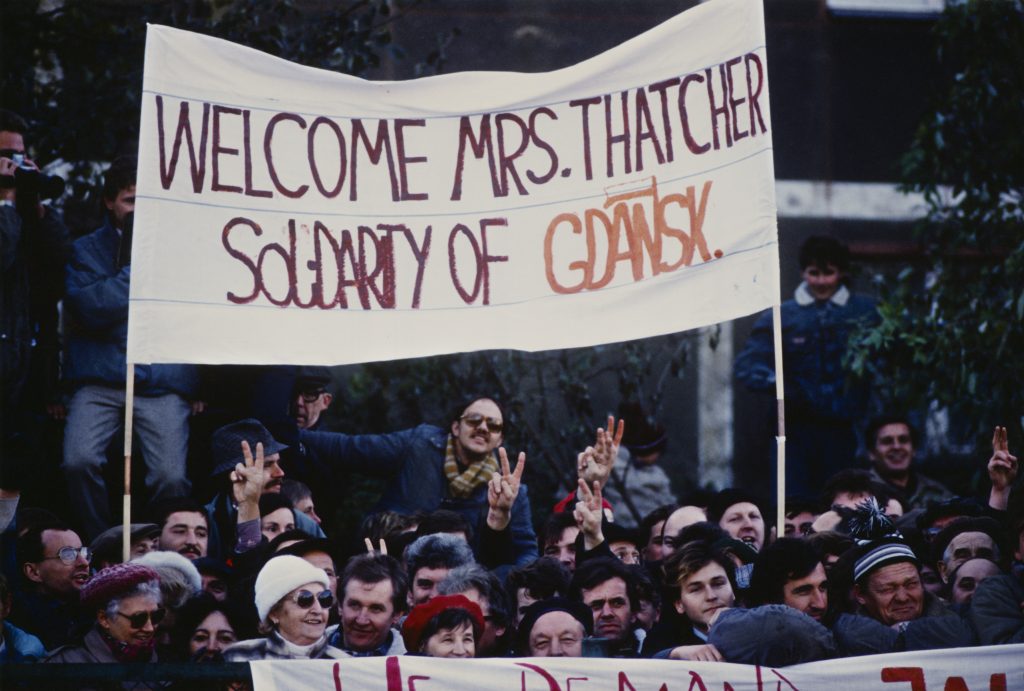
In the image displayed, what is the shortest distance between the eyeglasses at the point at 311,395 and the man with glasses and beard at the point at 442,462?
0.19m

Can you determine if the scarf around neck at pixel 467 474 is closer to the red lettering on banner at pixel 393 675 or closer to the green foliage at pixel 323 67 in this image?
the green foliage at pixel 323 67

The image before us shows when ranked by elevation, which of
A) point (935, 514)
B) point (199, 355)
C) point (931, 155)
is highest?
point (931, 155)

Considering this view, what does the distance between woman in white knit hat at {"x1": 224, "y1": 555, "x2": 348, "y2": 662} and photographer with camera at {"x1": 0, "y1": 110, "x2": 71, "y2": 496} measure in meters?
1.45

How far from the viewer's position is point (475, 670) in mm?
6465

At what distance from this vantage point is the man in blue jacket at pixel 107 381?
8.75 metres

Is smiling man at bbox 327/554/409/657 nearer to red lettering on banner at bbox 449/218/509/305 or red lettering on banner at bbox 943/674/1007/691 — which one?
red lettering on banner at bbox 449/218/509/305

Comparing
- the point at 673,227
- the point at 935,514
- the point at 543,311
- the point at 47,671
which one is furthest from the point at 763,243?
the point at 47,671

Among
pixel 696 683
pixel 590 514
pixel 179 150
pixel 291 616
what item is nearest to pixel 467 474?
pixel 590 514

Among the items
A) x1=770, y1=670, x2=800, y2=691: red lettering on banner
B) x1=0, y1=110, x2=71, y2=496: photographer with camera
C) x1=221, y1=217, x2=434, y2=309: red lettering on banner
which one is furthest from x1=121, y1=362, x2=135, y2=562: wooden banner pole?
x1=770, y1=670, x2=800, y2=691: red lettering on banner

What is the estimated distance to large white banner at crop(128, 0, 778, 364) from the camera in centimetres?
800

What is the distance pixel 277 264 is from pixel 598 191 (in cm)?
141

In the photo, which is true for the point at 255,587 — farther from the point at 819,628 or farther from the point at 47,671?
the point at 819,628

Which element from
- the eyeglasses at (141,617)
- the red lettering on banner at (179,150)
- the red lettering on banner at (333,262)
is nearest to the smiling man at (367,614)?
the eyeglasses at (141,617)

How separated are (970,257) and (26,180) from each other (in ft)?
20.9
